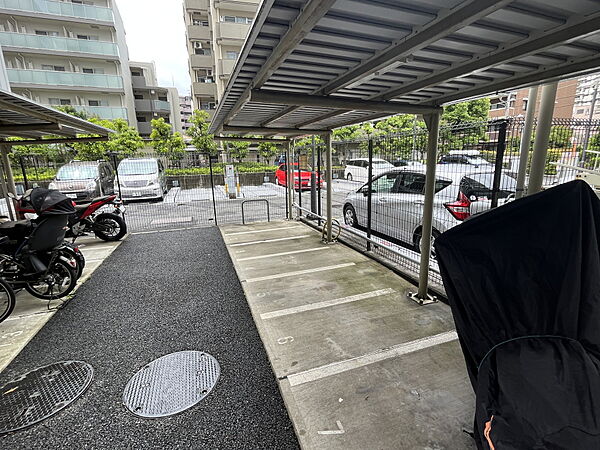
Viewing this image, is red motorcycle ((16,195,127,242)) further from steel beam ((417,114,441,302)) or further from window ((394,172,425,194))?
steel beam ((417,114,441,302))

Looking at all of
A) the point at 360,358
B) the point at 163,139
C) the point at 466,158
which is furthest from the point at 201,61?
the point at 360,358

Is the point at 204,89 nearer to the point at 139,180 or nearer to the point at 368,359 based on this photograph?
the point at 139,180

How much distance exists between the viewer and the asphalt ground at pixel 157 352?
6.06 feet

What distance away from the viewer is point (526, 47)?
1827 millimetres

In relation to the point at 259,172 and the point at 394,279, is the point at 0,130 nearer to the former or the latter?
the point at 394,279

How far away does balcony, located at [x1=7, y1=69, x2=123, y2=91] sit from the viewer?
1823 cm

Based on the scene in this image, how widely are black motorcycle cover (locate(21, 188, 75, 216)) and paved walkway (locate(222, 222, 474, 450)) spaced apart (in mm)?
2341

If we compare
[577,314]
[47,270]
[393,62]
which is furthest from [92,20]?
[577,314]

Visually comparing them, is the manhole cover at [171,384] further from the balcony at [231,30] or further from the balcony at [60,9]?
the balcony at [60,9]

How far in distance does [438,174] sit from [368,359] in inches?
104

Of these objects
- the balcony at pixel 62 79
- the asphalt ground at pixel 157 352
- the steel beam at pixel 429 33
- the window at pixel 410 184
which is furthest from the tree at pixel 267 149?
the steel beam at pixel 429 33

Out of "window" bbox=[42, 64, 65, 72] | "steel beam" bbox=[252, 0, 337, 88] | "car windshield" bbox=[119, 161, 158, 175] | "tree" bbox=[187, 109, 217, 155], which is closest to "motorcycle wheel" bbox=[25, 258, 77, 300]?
"steel beam" bbox=[252, 0, 337, 88]

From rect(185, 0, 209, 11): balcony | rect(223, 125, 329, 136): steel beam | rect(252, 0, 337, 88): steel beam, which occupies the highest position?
rect(185, 0, 209, 11): balcony

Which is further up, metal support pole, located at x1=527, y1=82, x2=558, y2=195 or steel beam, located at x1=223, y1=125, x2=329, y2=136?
steel beam, located at x1=223, y1=125, x2=329, y2=136
